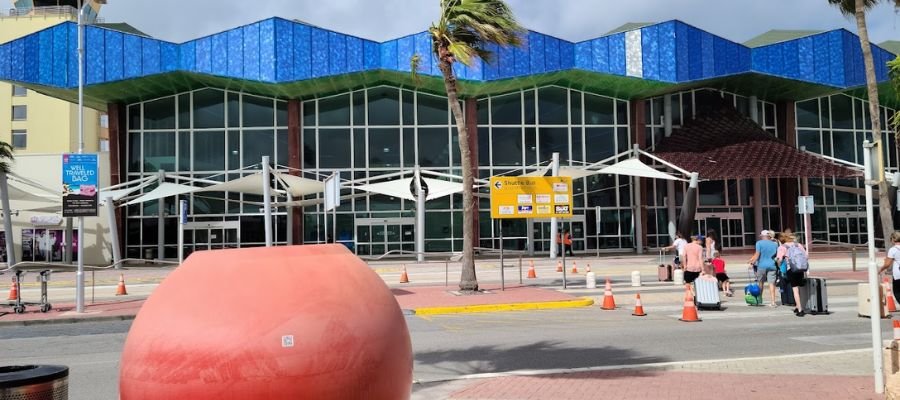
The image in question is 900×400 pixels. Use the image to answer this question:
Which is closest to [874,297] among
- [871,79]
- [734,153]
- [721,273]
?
[721,273]

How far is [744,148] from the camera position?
3553 cm

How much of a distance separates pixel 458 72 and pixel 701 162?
1282 centimetres

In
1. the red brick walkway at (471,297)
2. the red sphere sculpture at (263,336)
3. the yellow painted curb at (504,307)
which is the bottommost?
the yellow painted curb at (504,307)

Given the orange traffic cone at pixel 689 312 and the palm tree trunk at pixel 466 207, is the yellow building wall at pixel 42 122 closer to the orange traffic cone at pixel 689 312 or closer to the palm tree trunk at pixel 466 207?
the palm tree trunk at pixel 466 207

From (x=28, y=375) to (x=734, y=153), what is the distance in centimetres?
3558

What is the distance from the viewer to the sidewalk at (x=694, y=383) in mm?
6914

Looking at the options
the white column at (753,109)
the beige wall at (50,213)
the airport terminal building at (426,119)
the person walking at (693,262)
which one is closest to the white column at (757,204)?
the airport terminal building at (426,119)

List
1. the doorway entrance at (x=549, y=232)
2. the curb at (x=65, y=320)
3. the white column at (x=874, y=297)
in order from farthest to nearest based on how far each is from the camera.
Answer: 1. the doorway entrance at (x=549, y=232)
2. the curb at (x=65, y=320)
3. the white column at (x=874, y=297)

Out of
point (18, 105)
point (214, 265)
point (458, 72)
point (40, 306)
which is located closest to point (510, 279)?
point (40, 306)

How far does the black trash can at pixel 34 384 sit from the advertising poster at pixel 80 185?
11925 mm

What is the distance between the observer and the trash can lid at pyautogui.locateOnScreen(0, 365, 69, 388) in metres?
3.88

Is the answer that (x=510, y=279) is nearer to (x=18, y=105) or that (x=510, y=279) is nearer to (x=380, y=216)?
(x=380, y=216)

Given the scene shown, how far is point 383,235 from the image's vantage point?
37.2 m

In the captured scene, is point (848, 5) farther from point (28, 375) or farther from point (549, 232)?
point (28, 375)
